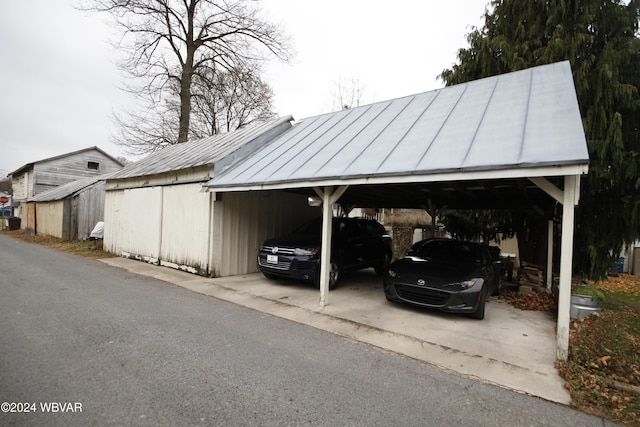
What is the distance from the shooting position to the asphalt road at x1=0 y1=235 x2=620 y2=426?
2773 mm

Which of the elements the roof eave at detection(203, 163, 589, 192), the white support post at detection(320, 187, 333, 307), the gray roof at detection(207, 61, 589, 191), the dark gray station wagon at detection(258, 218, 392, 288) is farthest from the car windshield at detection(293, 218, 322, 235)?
the white support post at detection(320, 187, 333, 307)

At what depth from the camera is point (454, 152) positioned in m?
5.04

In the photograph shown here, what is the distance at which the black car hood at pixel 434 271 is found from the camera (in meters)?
5.71

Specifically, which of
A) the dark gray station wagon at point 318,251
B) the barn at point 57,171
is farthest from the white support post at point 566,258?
the barn at point 57,171

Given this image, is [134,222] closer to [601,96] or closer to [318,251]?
[318,251]

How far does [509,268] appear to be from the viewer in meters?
11.4

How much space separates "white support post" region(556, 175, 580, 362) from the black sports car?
4.86ft

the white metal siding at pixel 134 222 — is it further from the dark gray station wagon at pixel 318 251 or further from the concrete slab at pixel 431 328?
the dark gray station wagon at pixel 318 251

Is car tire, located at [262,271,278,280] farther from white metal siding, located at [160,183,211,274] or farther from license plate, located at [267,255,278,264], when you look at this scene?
white metal siding, located at [160,183,211,274]

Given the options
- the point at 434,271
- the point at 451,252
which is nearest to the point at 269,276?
the point at 434,271

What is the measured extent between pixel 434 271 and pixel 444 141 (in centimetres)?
237

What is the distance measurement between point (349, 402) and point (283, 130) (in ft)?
31.5

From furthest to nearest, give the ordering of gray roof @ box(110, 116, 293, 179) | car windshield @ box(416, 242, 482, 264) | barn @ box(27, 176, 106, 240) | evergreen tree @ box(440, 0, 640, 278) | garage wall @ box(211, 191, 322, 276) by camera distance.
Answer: barn @ box(27, 176, 106, 240) → gray roof @ box(110, 116, 293, 179) → garage wall @ box(211, 191, 322, 276) → evergreen tree @ box(440, 0, 640, 278) → car windshield @ box(416, 242, 482, 264)

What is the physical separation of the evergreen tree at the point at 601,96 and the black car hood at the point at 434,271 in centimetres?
423
